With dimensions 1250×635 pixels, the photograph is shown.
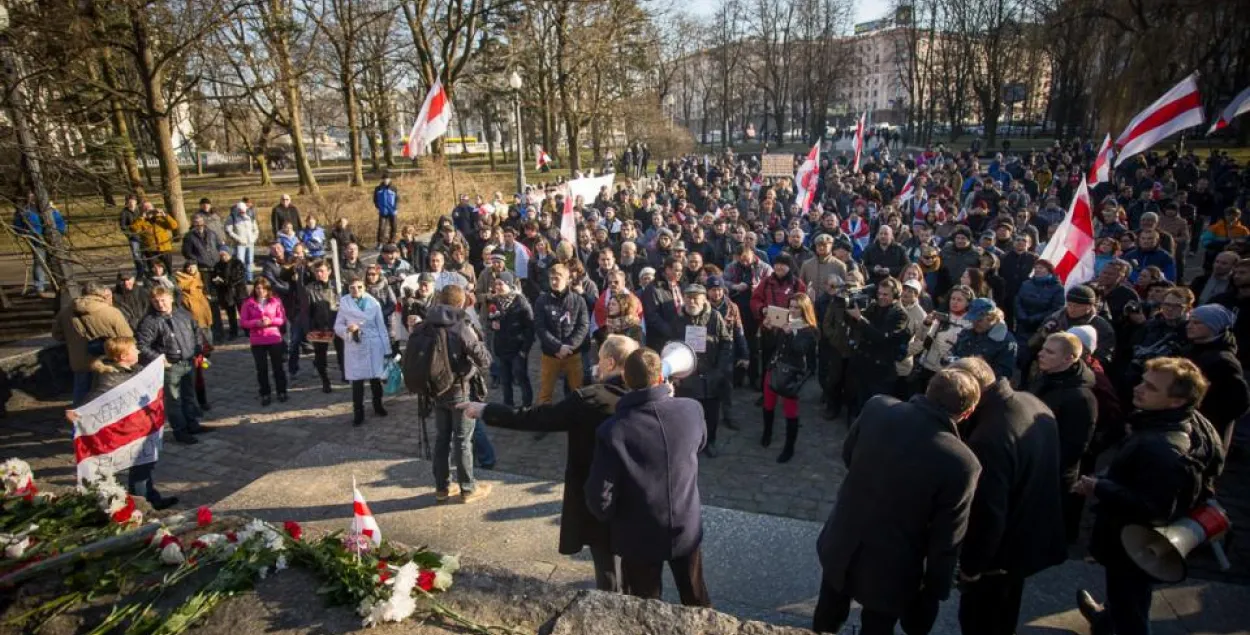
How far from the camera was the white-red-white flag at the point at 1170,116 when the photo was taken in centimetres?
889

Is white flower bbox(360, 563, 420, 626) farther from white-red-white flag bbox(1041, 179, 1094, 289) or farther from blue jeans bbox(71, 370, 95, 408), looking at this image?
white-red-white flag bbox(1041, 179, 1094, 289)

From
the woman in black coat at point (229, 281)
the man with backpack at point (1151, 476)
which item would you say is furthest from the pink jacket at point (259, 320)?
the man with backpack at point (1151, 476)

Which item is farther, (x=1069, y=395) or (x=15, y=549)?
(x=1069, y=395)

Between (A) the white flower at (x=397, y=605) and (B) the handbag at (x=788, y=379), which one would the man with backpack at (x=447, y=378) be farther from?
(B) the handbag at (x=788, y=379)

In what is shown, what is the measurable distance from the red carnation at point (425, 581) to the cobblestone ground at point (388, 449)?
333 centimetres

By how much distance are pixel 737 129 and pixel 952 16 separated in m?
34.7

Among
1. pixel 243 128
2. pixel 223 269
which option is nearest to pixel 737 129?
pixel 243 128

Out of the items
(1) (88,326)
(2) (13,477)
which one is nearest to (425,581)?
(2) (13,477)

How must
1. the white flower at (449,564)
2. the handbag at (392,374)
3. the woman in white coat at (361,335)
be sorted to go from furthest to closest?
the handbag at (392,374) < the woman in white coat at (361,335) < the white flower at (449,564)

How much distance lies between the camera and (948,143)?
170ft

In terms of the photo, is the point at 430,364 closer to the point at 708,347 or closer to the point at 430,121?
the point at 708,347

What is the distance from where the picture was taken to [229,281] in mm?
10727

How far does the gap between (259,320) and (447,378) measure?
3780 millimetres

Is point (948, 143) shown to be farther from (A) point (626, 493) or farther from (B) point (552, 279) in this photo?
(A) point (626, 493)
